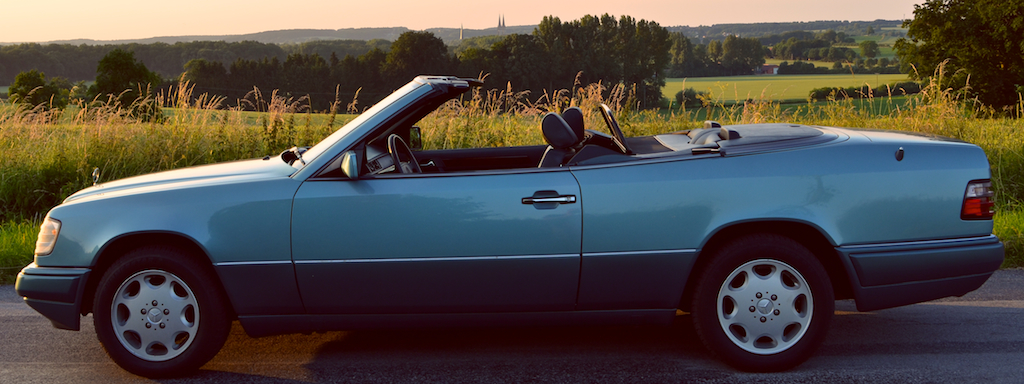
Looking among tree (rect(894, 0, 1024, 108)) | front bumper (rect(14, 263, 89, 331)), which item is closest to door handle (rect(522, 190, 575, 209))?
front bumper (rect(14, 263, 89, 331))

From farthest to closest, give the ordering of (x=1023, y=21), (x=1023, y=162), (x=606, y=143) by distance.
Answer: (x=1023, y=21) → (x=1023, y=162) → (x=606, y=143)

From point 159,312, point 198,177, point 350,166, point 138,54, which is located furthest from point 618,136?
point 138,54

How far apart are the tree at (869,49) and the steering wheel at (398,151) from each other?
339 ft

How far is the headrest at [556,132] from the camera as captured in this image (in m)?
4.03

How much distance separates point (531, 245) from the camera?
3602mm

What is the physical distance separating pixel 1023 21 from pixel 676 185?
54387 mm

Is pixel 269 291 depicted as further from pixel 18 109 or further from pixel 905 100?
pixel 905 100

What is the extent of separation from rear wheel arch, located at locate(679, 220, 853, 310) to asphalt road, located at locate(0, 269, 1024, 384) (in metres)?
0.40

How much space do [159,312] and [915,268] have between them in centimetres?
367

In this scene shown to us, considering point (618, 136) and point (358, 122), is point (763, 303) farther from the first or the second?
point (358, 122)

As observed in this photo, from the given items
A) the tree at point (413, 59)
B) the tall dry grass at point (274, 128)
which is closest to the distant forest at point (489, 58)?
the tree at point (413, 59)

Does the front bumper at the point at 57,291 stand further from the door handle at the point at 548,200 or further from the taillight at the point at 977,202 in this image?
the taillight at the point at 977,202

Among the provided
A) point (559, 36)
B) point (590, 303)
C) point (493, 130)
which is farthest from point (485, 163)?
point (559, 36)

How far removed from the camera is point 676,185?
3.65m
